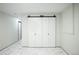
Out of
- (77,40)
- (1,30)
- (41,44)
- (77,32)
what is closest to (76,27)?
(77,32)

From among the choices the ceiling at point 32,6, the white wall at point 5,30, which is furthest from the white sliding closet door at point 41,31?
the white wall at point 5,30

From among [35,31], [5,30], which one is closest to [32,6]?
[35,31]

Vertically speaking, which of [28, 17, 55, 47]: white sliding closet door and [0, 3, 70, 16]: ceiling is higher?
[0, 3, 70, 16]: ceiling

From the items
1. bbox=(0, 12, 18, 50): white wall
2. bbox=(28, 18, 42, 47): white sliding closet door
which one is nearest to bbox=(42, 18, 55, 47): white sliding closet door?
bbox=(28, 18, 42, 47): white sliding closet door

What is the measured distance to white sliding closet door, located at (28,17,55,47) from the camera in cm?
491

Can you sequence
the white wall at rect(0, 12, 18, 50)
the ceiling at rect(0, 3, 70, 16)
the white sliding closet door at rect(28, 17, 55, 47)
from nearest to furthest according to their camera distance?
the ceiling at rect(0, 3, 70, 16) < the white wall at rect(0, 12, 18, 50) < the white sliding closet door at rect(28, 17, 55, 47)

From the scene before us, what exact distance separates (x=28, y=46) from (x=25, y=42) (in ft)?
0.96

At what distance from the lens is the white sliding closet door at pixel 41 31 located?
4906 mm

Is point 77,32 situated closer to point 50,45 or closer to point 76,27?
point 76,27

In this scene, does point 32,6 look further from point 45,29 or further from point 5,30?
point 5,30

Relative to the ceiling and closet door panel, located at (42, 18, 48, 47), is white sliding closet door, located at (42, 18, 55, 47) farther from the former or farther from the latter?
the ceiling

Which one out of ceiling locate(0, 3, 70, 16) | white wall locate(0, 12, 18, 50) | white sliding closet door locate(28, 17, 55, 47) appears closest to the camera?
ceiling locate(0, 3, 70, 16)

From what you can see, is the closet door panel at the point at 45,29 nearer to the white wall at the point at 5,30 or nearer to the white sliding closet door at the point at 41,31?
the white sliding closet door at the point at 41,31
